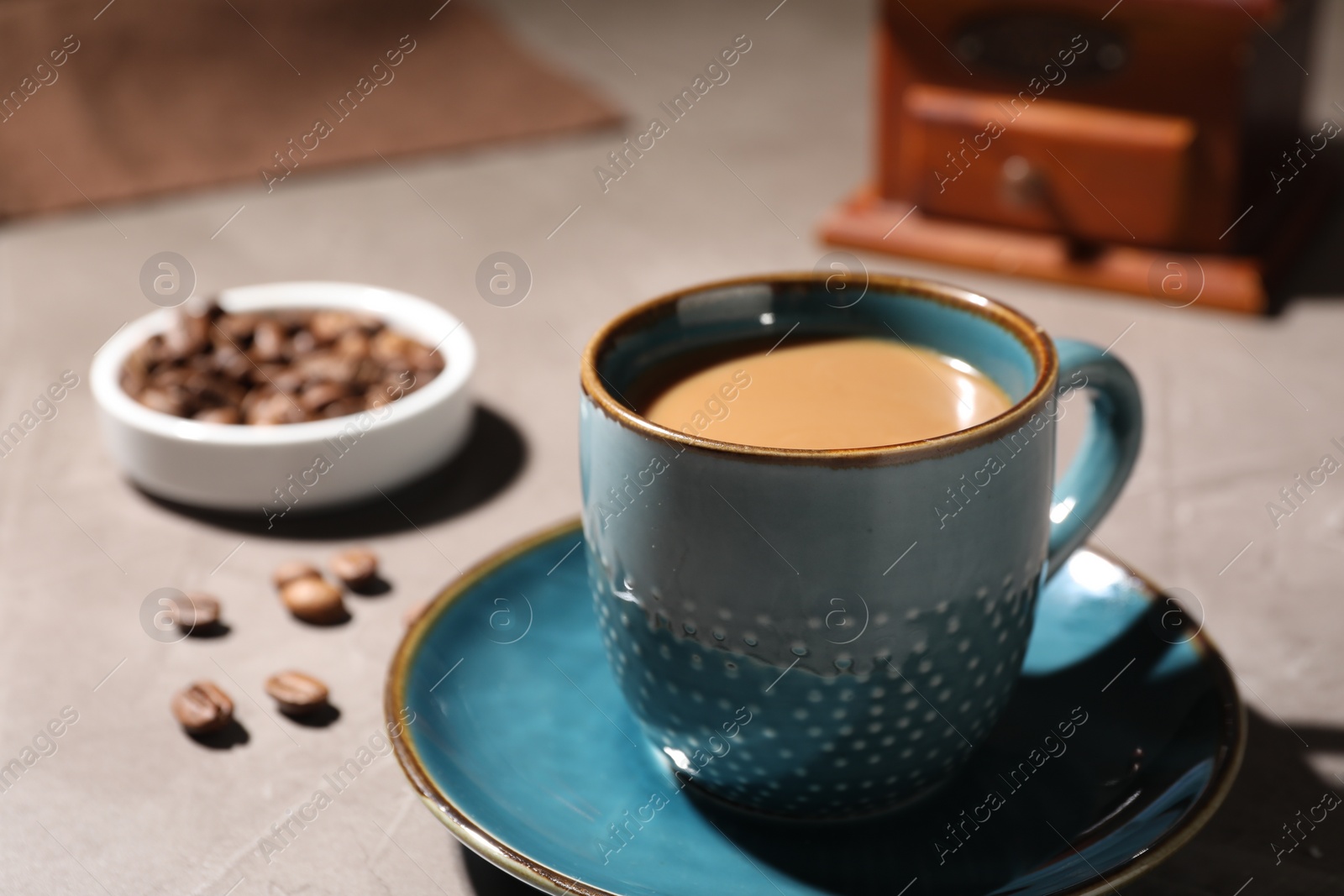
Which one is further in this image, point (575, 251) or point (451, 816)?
point (575, 251)

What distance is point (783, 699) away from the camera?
1.67ft

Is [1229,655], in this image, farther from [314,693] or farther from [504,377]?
[504,377]

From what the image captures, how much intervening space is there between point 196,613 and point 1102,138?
2.81 feet

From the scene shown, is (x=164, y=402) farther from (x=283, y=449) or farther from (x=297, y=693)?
(x=297, y=693)

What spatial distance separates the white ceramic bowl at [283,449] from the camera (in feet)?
2.96

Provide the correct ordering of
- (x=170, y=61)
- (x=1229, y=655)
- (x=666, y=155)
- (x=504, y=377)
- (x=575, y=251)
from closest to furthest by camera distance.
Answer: (x=1229, y=655) < (x=504, y=377) < (x=575, y=251) < (x=666, y=155) < (x=170, y=61)

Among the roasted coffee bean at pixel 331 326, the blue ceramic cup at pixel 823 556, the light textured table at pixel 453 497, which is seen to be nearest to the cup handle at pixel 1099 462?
the blue ceramic cup at pixel 823 556

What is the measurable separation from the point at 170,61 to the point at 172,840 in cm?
161

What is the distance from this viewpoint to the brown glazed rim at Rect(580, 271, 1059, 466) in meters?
0.46

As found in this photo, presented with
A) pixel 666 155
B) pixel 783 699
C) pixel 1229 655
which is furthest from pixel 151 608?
pixel 666 155

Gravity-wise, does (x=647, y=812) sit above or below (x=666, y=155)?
above

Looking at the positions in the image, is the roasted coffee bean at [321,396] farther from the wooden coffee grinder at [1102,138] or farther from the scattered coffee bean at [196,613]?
the wooden coffee grinder at [1102,138]

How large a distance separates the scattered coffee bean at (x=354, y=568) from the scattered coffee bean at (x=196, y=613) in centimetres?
8

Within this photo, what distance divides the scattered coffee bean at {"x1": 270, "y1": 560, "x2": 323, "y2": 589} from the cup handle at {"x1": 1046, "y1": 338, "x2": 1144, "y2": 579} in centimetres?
46
